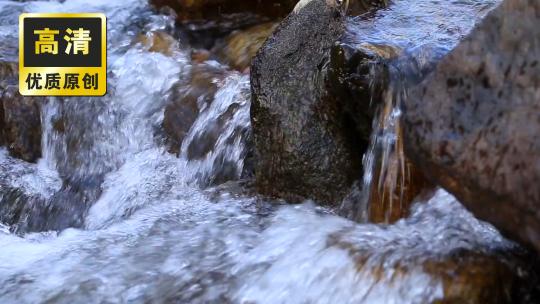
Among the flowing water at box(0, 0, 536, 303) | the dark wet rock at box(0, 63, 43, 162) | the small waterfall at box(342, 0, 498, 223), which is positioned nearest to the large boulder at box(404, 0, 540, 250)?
the flowing water at box(0, 0, 536, 303)

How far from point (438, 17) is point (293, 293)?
1911 millimetres

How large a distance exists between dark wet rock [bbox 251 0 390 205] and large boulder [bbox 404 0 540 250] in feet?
2.68

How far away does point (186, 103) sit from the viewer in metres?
4.61

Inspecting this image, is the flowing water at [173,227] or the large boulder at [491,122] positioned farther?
the flowing water at [173,227]

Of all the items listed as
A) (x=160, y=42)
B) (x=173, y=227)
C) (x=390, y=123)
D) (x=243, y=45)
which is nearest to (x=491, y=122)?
(x=390, y=123)

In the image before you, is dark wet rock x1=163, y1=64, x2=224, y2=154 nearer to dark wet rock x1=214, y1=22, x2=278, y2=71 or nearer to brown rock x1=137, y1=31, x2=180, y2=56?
dark wet rock x1=214, y1=22, x2=278, y2=71

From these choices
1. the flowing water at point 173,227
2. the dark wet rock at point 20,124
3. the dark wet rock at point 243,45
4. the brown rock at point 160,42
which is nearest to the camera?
the flowing water at point 173,227

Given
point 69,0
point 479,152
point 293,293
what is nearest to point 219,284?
point 293,293

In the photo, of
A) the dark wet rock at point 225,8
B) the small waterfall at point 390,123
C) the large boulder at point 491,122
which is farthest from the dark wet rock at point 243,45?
the large boulder at point 491,122

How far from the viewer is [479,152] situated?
2135 mm

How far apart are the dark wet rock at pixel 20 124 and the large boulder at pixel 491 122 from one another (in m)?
3.17

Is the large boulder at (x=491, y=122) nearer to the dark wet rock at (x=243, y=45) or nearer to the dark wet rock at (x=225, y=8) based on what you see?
the dark wet rock at (x=243, y=45)

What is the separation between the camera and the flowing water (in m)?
2.51

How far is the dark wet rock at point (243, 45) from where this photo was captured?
5016 millimetres
